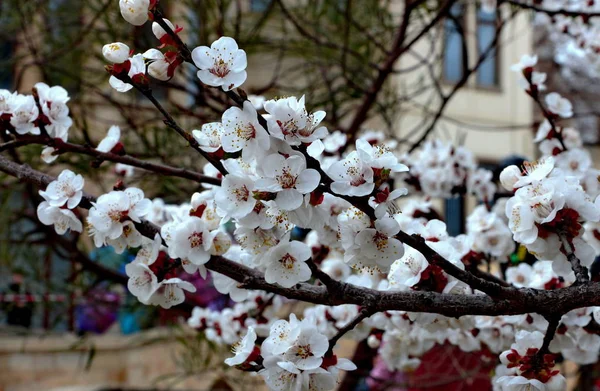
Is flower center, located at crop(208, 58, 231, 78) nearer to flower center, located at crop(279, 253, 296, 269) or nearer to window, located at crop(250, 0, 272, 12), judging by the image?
flower center, located at crop(279, 253, 296, 269)

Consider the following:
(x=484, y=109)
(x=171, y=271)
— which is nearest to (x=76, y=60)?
(x=171, y=271)

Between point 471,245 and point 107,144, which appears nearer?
point 107,144

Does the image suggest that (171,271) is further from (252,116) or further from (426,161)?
(426,161)

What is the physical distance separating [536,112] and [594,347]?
6732 mm

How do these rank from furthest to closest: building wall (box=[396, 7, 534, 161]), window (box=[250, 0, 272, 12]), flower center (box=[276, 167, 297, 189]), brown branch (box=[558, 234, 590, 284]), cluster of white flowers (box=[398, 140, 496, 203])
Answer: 1. building wall (box=[396, 7, 534, 161])
2. window (box=[250, 0, 272, 12])
3. cluster of white flowers (box=[398, 140, 496, 203])
4. brown branch (box=[558, 234, 590, 284])
5. flower center (box=[276, 167, 297, 189])

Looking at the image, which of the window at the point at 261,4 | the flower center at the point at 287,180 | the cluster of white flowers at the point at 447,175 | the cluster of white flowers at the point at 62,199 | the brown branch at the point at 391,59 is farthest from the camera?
the window at the point at 261,4

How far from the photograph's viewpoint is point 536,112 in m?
7.57

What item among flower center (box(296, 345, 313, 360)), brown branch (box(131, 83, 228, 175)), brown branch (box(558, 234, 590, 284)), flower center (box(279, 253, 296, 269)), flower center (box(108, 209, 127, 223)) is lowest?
flower center (box(296, 345, 313, 360))

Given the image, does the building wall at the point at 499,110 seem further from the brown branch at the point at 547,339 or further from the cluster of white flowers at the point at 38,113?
the brown branch at the point at 547,339

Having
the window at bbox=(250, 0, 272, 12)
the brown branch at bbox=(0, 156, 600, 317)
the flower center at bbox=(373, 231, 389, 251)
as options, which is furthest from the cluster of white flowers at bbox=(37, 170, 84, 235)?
the window at bbox=(250, 0, 272, 12)

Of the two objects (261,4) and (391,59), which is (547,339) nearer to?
(391,59)

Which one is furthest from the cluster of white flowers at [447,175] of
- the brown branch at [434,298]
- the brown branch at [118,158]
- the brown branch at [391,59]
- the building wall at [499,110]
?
the building wall at [499,110]

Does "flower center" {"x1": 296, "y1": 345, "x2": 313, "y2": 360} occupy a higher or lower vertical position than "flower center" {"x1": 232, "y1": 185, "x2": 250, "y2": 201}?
lower

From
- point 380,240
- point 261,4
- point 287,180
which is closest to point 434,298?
point 380,240
